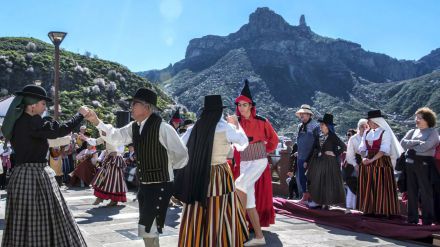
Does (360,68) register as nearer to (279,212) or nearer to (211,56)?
(211,56)

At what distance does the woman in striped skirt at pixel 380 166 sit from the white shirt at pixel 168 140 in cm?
426

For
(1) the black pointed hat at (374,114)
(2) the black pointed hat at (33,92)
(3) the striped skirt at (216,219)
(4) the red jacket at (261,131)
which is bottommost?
(3) the striped skirt at (216,219)

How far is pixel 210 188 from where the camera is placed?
4.96 meters

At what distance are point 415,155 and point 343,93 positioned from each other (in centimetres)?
14887

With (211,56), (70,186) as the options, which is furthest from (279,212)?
(211,56)

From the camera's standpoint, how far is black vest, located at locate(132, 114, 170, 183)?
→ 454 cm

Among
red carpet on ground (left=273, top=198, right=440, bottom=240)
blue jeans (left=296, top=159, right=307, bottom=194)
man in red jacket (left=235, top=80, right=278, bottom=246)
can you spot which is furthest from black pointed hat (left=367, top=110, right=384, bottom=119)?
man in red jacket (left=235, top=80, right=278, bottom=246)

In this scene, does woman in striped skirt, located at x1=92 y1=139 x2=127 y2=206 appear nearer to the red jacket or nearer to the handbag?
the red jacket

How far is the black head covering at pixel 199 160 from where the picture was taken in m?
4.89

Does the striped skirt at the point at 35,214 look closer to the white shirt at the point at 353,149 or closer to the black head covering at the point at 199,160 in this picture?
the black head covering at the point at 199,160

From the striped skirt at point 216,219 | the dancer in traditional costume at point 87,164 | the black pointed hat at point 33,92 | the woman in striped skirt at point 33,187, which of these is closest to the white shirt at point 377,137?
the striped skirt at point 216,219

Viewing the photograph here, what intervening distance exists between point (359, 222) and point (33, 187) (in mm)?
5028

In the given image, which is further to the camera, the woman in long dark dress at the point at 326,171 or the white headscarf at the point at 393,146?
the woman in long dark dress at the point at 326,171

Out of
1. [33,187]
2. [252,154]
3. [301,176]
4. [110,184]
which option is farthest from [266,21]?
[33,187]
